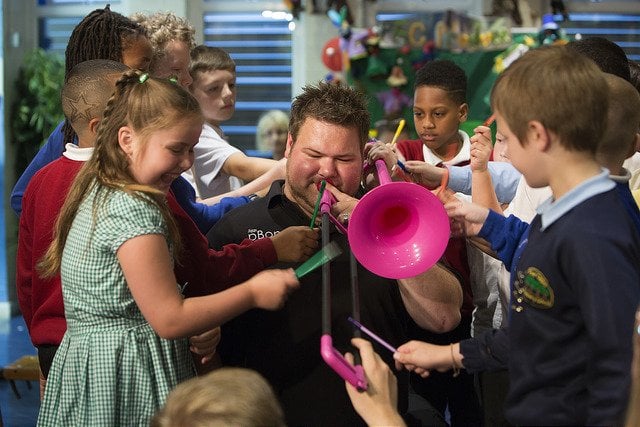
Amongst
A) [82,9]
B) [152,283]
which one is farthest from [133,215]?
[82,9]

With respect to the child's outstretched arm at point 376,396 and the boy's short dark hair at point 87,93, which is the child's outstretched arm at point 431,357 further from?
the boy's short dark hair at point 87,93

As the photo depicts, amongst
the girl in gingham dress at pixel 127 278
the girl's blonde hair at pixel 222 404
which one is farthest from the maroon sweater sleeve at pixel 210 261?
the girl's blonde hair at pixel 222 404

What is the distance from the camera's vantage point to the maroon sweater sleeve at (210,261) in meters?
2.32

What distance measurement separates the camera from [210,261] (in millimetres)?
→ 2391

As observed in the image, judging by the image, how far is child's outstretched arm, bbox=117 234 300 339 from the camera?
6.54 feet

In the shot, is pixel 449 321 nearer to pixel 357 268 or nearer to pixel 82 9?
pixel 357 268

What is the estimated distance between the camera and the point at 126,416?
2.12 meters

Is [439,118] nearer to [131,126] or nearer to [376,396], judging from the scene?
[131,126]

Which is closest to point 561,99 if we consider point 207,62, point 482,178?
point 482,178

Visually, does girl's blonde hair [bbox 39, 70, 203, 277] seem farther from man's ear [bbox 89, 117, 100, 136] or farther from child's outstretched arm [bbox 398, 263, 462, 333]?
child's outstretched arm [bbox 398, 263, 462, 333]

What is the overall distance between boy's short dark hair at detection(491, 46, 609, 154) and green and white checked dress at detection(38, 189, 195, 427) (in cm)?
80

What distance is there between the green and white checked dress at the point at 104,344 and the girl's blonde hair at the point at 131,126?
3cm

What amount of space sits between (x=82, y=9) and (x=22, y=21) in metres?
0.74

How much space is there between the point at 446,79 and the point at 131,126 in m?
2.20
